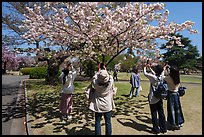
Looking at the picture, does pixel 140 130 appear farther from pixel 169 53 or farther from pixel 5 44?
pixel 169 53

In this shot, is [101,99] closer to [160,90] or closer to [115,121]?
[160,90]

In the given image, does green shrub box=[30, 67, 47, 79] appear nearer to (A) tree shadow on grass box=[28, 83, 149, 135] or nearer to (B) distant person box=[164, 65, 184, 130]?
(A) tree shadow on grass box=[28, 83, 149, 135]

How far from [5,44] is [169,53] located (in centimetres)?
4113

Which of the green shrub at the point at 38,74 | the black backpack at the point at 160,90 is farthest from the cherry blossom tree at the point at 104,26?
the green shrub at the point at 38,74

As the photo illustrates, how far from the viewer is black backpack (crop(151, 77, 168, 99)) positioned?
16.9ft

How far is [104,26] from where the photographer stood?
6.43 m

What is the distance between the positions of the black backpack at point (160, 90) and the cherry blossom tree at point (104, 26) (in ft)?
6.39

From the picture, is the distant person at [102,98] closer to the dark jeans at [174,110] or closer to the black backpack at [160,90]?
the black backpack at [160,90]

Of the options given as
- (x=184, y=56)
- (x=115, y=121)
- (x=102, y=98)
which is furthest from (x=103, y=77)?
(x=184, y=56)

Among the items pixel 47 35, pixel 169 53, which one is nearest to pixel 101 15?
pixel 47 35

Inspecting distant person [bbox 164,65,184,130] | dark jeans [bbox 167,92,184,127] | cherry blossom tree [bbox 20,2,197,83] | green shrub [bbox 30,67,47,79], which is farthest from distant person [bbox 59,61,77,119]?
green shrub [bbox 30,67,47,79]

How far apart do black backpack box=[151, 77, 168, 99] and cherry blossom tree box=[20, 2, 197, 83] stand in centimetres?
195

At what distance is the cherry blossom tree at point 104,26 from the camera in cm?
625

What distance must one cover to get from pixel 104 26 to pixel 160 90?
2.57 meters
